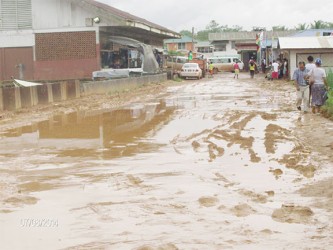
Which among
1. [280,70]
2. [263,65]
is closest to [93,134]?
[280,70]

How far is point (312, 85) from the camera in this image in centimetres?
1538

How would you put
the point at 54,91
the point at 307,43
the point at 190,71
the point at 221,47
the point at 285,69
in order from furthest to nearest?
the point at 221,47, the point at 190,71, the point at 285,69, the point at 307,43, the point at 54,91

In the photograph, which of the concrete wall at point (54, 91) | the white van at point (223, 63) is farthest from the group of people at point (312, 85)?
the white van at point (223, 63)

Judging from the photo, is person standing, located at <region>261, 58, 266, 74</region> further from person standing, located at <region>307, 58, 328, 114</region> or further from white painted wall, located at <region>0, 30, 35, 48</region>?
person standing, located at <region>307, 58, 328, 114</region>

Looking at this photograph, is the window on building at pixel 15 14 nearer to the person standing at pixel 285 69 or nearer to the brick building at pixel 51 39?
the brick building at pixel 51 39

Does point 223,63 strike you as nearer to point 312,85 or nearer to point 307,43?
point 307,43

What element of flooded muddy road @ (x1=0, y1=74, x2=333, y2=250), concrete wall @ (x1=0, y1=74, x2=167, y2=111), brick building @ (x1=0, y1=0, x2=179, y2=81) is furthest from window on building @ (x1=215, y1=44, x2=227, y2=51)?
flooded muddy road @ (x1=0, y1=74, x2=333, y2=250)

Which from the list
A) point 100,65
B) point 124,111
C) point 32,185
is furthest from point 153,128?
point 100,65

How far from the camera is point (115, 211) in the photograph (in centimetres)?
610

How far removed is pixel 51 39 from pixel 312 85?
2055 centimetres

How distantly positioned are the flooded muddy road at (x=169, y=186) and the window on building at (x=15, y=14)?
2023cm

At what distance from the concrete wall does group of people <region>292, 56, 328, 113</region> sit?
28.4 ft

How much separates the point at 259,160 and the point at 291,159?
500 millimetres

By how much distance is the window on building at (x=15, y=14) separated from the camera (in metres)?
32.6
